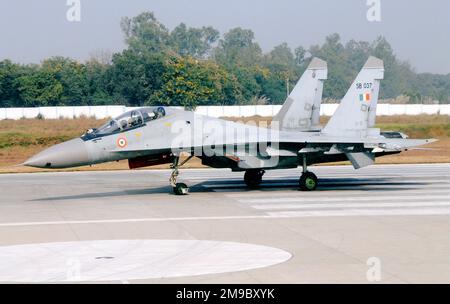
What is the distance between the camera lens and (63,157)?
785 inches

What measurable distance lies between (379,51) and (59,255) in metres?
176

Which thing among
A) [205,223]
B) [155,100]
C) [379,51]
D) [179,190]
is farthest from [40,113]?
[379,51]

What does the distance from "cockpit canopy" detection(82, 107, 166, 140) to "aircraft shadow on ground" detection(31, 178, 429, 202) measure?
2222 mm

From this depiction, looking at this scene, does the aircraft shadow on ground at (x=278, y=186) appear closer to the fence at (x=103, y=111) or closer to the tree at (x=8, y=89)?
the fence at (x=103, y=111)

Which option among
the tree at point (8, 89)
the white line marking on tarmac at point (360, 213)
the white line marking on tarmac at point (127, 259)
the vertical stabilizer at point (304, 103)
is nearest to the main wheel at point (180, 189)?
the white line marking on tarmac at point (360, 213)

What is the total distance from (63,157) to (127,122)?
219 cm

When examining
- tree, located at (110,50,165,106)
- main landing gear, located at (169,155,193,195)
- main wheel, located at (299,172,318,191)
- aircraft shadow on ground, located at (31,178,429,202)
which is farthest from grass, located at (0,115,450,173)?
tree, located at (110,50,165,106)

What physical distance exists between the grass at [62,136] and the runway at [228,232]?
9978 mm

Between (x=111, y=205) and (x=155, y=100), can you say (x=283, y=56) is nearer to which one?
(x=155, y=100)

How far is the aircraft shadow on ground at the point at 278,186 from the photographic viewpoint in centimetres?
2281

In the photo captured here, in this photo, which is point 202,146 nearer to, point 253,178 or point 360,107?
point 253,178

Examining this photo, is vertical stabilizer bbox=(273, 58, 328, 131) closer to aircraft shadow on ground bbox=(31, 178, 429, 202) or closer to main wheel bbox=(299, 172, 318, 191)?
aircraft shadow on ground bbox=(31, 178, 429, 202)

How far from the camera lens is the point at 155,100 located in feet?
223

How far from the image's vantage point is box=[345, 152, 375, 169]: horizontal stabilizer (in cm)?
2245
